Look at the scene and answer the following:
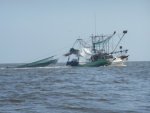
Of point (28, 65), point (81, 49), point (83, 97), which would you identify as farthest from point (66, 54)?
point (83, 97)

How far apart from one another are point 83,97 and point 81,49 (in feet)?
230

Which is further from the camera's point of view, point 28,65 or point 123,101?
point 28,65

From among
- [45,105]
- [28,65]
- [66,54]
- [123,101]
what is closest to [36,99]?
[45,105]

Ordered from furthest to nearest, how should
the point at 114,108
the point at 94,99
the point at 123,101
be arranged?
the point at 94,99, the point at 123,101, the point at 114,108

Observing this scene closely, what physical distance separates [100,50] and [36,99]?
7246 cm

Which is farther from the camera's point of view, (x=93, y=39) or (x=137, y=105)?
(x=93, y=39)

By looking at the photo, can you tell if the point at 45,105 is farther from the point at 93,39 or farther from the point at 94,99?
the point at 93,39

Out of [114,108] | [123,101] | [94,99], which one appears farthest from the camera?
[94,99]

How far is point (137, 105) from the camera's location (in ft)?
56.2

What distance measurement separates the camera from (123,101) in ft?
60.7

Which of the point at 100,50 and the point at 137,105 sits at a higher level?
the point at 100,50

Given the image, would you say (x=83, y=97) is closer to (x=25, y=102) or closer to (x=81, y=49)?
(x=25, y=102)

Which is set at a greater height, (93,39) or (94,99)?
(93,39)

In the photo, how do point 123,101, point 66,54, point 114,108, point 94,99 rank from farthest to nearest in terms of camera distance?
1. point 66,54
2. point 94,99
3. point 123,101
4. point 114,108
